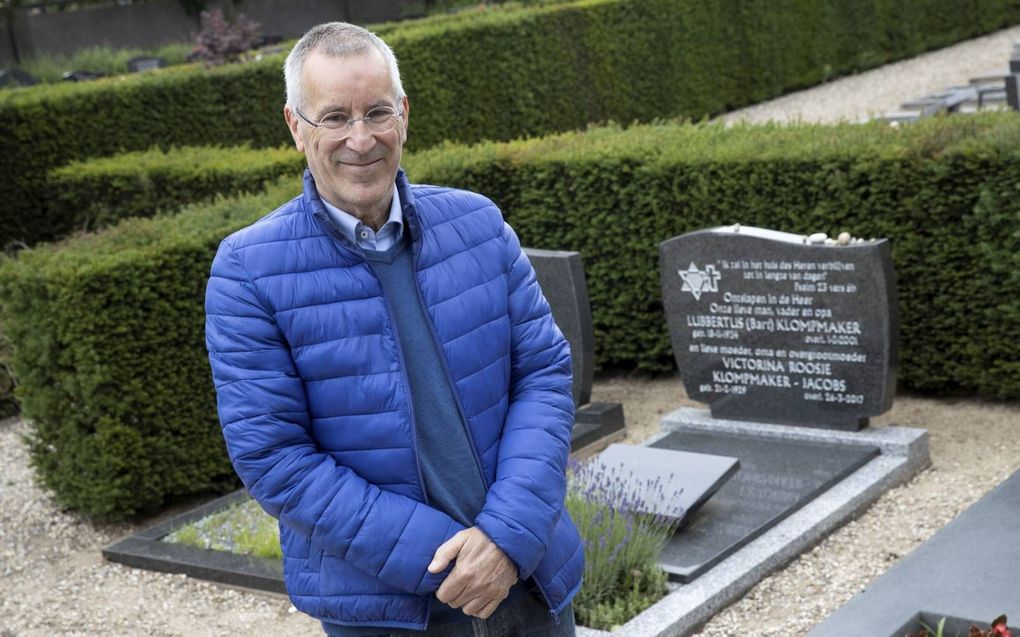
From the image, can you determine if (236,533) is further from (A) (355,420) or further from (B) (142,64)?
(B) (142,64)

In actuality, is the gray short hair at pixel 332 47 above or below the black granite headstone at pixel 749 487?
above

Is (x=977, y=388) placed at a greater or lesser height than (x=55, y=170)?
lesser

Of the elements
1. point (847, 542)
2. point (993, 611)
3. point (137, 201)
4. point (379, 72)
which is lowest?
point (847, 542)

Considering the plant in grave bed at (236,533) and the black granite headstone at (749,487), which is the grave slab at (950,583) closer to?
the black granite headstone at (749,487)

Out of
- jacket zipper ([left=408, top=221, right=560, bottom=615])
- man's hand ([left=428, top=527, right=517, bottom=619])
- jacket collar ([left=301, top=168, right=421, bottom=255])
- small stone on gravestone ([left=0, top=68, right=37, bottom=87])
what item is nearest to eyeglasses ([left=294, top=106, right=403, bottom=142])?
A: jacket collar ([left=301, top=168, right=421, bottom=255])

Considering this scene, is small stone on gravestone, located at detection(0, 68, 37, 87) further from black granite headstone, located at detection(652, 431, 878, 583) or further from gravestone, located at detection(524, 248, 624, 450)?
black granite headstone, located at detection(652, 431, 878, 583)

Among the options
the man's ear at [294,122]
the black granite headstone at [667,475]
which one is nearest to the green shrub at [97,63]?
the black granite headstone at [667,475]

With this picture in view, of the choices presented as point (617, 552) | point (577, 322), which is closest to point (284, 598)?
point (617, 552)

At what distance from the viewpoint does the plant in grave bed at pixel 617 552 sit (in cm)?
464

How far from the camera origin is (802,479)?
5797 mm

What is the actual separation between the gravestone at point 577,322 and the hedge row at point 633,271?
1028mm

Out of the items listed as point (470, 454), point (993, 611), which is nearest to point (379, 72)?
point (470, 454)

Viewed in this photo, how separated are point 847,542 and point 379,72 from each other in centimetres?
363

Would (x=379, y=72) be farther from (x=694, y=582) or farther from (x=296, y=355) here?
(x=694, y=582)
